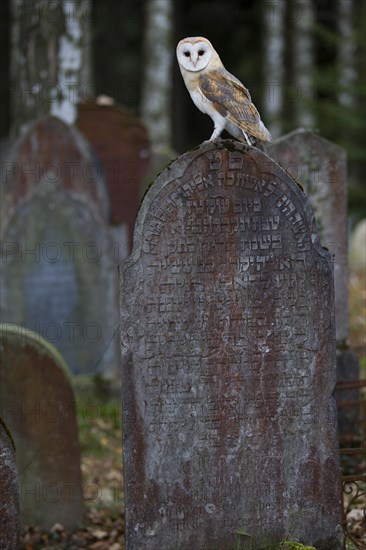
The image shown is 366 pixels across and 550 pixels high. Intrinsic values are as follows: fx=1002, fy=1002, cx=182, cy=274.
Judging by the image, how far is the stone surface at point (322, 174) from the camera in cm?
759

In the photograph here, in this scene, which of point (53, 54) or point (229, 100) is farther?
point (53, 54)

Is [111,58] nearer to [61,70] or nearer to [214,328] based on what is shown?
[61,70]

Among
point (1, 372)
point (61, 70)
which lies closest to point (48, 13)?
point (61, 70)

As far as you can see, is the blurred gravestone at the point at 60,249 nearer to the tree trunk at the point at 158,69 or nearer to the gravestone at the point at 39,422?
the gravestone at the point at 39,422

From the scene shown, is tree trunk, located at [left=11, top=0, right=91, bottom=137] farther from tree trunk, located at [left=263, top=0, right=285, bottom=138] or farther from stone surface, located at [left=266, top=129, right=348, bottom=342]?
tree trunk, located at [left=263, top=0, right=285, bottom=138]

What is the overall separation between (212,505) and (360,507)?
1.53m

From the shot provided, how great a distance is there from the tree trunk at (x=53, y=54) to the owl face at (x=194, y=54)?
5948mm

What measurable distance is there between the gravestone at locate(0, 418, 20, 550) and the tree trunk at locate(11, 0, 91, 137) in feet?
21.6

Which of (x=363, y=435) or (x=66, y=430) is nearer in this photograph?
(x=66, y=430)

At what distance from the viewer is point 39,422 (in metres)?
6.21

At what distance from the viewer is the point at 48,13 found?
11250 millimetres

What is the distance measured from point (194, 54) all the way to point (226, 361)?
1605 mm

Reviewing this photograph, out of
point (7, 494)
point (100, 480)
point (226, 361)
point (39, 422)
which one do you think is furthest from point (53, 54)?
point (7, 494)

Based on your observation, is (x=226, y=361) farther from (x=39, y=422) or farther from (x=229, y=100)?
(x=39, y=422)
